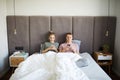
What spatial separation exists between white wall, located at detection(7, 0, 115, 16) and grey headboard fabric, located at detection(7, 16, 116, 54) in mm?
158

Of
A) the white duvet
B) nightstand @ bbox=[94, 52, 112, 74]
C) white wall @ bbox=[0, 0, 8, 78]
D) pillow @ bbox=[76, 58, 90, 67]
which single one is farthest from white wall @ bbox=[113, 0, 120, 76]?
white wall @ bbox=[0, 0, 8, 78]

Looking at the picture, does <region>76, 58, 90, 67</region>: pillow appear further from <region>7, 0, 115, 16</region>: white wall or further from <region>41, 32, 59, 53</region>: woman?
<region>7, 0, 115, 16</region>: white wall

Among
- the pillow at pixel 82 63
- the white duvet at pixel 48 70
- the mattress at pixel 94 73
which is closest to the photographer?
the white duvet at pixel 48 70

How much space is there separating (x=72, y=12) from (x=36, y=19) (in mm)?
943

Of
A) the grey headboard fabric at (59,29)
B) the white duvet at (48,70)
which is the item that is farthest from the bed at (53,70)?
the grey headboard fabric at (59,29)

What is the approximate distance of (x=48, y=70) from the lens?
105 inches

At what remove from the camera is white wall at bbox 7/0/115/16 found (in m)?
4.37

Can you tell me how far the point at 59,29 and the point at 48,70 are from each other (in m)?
1.83

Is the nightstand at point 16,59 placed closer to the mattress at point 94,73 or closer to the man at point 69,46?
the man at point 69,46

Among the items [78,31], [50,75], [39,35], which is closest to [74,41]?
[78,31]

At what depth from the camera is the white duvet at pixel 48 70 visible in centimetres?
234

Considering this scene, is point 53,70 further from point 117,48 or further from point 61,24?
point 117,48

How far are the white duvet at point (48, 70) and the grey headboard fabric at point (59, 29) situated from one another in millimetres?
1265

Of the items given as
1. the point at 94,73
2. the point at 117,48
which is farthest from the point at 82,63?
the point at 117,48
